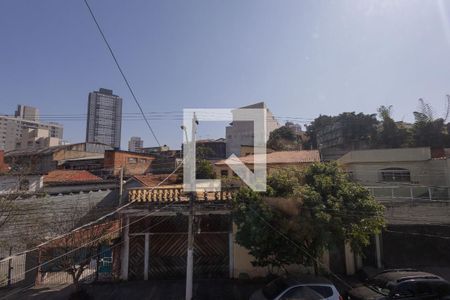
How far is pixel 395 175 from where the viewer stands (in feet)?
75.3

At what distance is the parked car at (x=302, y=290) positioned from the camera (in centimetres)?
903

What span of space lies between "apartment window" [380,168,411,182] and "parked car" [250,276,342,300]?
16.1 metres

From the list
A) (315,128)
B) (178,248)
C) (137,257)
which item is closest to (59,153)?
(137,257)

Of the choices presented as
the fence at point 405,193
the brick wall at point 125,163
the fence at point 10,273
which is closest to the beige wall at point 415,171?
the fence at point 405,193

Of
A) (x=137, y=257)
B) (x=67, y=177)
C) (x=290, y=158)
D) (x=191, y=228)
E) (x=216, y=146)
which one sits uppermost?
(x=216, y=146)

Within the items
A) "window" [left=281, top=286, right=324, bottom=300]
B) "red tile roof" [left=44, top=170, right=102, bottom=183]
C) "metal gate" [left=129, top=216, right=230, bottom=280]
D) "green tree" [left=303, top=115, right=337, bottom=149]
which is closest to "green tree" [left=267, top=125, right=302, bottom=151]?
"green tree" [left=303, top=115, right=337, bottom=149]

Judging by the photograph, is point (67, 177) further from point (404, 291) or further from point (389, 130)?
point (389, 130)

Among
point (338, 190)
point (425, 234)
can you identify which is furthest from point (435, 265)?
point (338, 190)

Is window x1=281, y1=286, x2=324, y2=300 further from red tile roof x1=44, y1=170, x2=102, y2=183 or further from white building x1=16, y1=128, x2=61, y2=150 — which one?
white building x1=16, y1=128, x2=61, y2=150

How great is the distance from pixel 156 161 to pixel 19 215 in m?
30.9

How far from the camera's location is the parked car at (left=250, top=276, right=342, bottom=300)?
9031 mm

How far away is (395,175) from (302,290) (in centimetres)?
1724

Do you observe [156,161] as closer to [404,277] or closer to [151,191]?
[151,191]

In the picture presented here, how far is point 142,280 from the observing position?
1364cm
